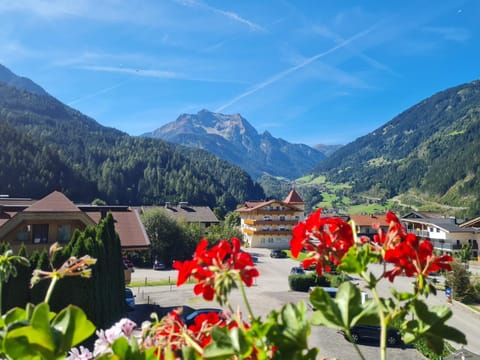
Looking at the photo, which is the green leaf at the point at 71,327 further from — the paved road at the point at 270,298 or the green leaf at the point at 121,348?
the paved road at the point at 270,298

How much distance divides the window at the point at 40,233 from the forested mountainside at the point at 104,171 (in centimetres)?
9221

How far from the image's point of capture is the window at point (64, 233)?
732 inches

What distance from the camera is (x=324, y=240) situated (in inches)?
51.4

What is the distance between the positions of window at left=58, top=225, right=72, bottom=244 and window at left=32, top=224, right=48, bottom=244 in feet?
2.10

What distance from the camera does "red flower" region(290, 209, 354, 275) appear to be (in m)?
1.27

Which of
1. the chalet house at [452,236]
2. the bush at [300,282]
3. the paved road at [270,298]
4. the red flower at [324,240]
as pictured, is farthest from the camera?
the chalet house at [452,236]

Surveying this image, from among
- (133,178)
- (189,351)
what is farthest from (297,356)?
(133,178)

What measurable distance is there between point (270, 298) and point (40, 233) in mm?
16321

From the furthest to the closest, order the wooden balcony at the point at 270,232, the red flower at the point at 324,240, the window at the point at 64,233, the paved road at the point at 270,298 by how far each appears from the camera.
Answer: the wooden balcony at the point at 270,232, the window at the point at 64,233, the paved road at the point at 270,298, the red flower at the point at 324,240

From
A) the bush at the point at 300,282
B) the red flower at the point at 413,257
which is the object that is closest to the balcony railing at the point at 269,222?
the bush at the point at 300,282

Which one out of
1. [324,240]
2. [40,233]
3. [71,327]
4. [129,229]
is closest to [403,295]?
[324,240]

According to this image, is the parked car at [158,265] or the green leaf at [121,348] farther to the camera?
the parked car at [158,265]

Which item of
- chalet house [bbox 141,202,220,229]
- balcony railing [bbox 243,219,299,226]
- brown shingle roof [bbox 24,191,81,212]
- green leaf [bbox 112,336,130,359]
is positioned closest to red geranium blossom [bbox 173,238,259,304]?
green leaf [bbox 112,336,130,359]

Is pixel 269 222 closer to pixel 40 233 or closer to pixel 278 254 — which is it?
pixel 278 254
